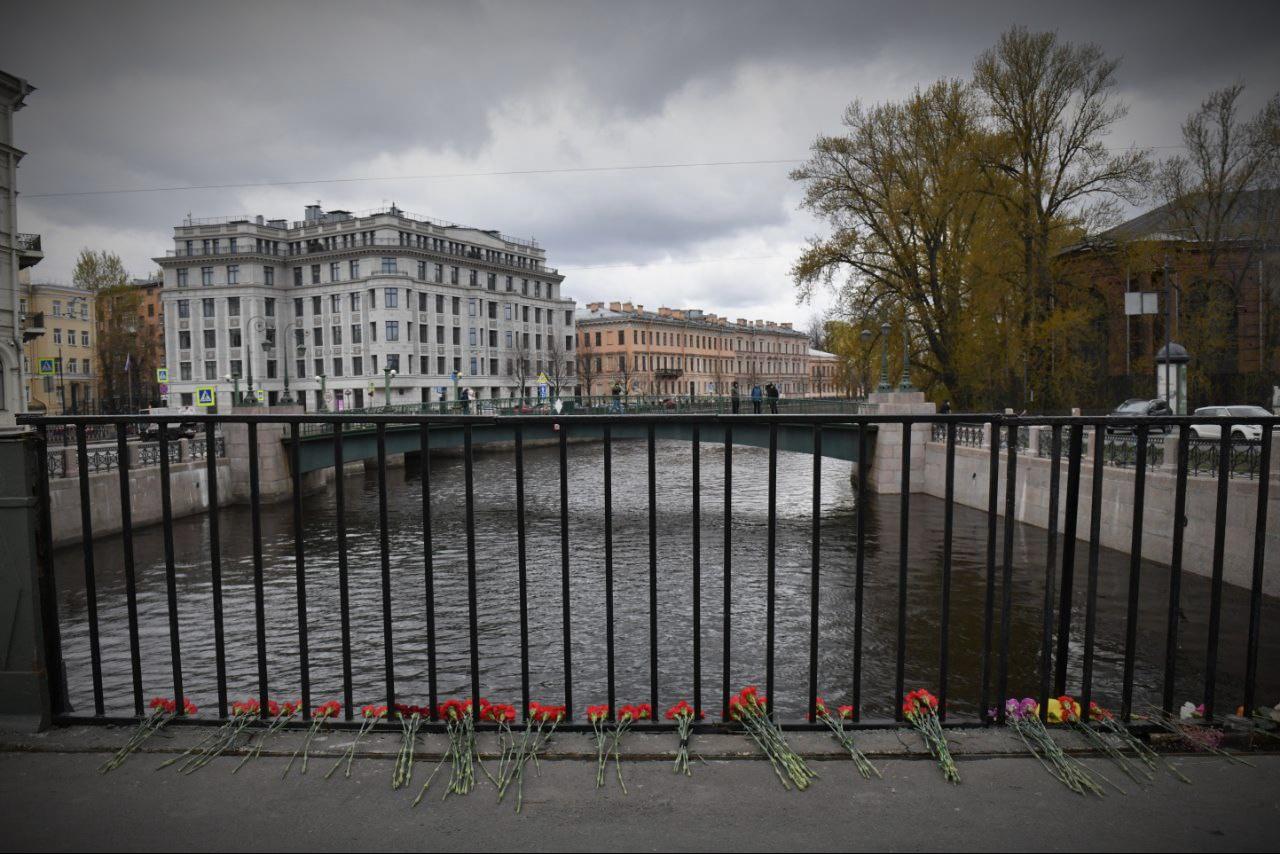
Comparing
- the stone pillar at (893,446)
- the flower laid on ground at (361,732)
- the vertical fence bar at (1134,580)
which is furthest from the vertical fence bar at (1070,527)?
the stone pillar at (893,446)

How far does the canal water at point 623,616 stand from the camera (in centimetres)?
1073

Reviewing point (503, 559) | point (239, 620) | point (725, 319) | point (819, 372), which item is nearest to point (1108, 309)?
point (503, 559)

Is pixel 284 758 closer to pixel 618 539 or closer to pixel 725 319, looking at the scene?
pixel 618 539

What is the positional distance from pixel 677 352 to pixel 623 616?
101 meters

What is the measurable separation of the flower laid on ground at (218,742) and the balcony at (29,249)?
156 feet

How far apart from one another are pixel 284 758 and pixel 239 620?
12237 mm

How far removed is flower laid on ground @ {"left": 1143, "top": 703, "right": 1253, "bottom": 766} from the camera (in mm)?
3297

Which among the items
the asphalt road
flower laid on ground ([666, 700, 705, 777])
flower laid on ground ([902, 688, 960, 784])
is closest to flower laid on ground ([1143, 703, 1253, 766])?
the asphalt road

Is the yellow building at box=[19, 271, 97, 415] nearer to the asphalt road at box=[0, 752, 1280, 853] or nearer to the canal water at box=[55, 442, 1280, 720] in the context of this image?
the canal water at box=[55, 442, 1280, 720]

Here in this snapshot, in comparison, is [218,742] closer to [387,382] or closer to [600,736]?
[600,736]

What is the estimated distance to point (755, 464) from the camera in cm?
4547

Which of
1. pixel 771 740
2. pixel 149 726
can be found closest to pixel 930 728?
pixel 771 740

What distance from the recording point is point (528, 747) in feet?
11.0

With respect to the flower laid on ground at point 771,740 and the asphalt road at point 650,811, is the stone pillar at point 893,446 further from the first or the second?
the asphalt road at point 650,811
